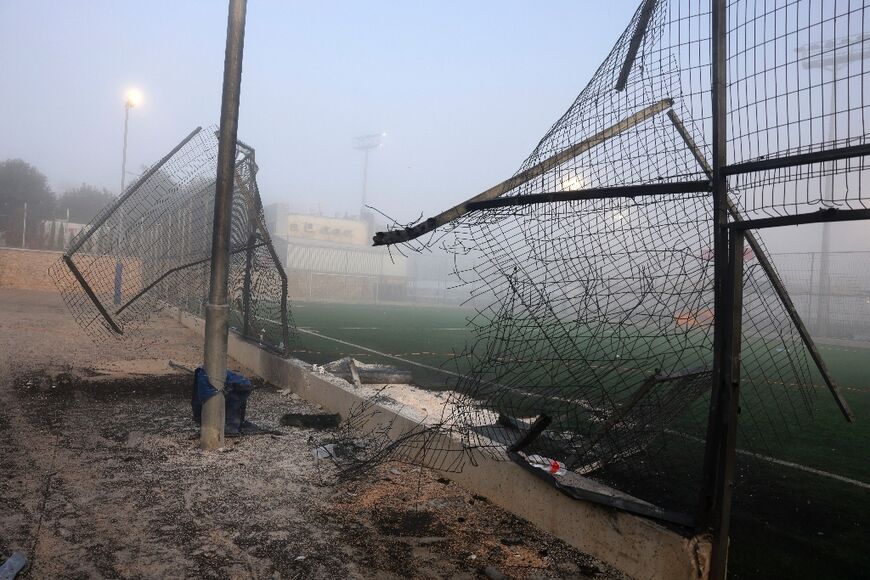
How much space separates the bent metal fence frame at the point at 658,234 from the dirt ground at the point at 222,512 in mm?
747

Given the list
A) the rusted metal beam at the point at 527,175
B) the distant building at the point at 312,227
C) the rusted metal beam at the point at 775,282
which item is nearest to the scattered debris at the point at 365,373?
the rusted metal beam at the point at 527,175

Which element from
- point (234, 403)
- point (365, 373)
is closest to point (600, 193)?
point (234, 403)

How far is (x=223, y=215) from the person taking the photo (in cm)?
523

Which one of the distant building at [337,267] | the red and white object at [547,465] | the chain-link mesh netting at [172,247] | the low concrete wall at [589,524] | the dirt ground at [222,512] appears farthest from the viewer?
the distant building at [337,267]

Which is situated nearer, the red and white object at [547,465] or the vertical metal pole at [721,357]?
the vertical metal pole at [721,357]

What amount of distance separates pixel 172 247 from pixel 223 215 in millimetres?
4527

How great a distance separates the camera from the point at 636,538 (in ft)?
10.4

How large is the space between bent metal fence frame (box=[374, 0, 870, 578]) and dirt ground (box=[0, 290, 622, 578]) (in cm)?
75

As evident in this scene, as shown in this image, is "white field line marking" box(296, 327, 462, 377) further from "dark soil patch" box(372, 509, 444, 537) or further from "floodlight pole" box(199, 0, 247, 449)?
"dark soil patch" box(372, 509, 444, 537)

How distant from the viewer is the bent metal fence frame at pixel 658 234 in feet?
8.52

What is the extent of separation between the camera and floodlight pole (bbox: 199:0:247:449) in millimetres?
5227

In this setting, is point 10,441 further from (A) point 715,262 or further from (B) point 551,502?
(A) point 715,262

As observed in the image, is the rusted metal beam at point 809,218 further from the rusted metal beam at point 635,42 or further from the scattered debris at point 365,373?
the scattered debris at point 365,373

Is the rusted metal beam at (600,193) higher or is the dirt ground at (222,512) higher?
the rusted metal beam at (600,193)
